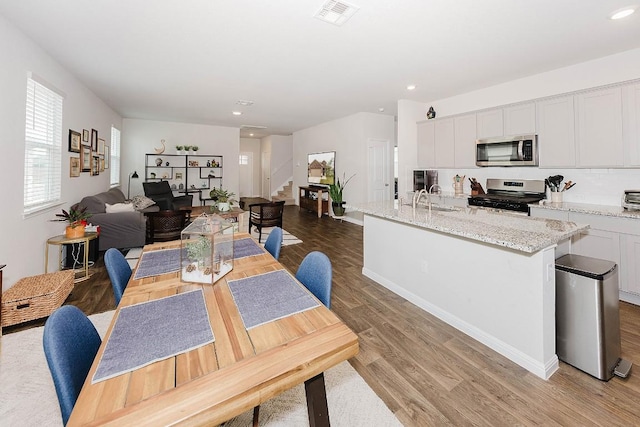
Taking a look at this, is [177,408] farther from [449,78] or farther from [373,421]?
[449,78]

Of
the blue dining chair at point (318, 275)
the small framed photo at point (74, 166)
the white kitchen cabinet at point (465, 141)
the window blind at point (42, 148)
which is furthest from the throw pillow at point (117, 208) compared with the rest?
the white kitchen cabinet at point (465, 141)

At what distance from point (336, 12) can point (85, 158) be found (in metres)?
4.63

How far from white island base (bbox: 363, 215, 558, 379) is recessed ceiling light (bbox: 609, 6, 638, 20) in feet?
7.81

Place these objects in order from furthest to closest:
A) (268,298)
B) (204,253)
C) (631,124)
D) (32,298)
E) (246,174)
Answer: (246,174) < (631,124) < (32,298) < (204,253) < (268,298)

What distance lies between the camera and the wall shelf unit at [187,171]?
7.81 metres

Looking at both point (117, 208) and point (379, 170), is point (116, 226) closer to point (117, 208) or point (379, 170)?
point (117, 208)

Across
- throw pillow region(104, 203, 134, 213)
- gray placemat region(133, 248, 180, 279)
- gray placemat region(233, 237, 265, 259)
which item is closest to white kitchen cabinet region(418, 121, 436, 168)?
gray placemat region(233, 237, 265, 259)

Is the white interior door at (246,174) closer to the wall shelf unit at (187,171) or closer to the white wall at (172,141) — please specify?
the white wall at (172,141)

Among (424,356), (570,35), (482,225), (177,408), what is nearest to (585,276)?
(482,225)

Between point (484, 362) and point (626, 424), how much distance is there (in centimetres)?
69

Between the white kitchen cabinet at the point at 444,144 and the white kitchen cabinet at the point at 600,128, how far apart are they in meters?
1.75

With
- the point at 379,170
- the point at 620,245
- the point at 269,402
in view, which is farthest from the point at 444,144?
the point at 269,402

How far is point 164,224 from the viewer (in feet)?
13.1

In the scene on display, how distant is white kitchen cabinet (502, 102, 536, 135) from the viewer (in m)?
3.86
